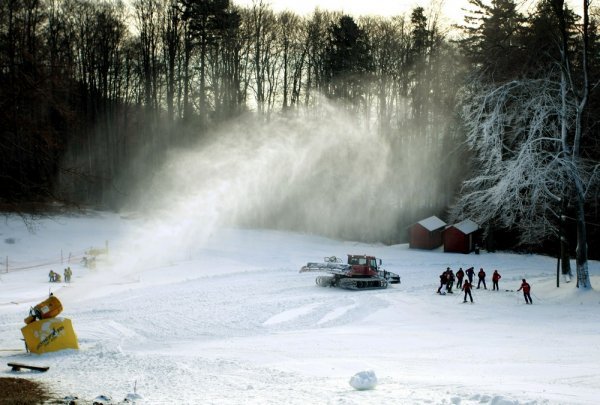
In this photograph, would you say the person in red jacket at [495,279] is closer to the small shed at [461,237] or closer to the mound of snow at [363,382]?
the small shed at [461,237]

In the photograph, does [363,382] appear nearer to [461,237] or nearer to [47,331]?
[47,331]

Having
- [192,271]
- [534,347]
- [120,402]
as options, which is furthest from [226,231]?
[120,402]

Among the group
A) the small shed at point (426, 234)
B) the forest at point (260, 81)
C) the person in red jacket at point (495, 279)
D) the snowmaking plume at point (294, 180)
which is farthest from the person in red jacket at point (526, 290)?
the snowmaking plume at point (294, 180)

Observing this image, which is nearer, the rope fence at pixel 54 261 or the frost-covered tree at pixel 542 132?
the frost-covered tree at pixel 542 132

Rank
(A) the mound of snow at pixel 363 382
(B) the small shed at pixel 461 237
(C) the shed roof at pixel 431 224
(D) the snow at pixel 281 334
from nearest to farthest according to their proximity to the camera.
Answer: (A) the mound of snow at pixel 363 382, (D) the snow at pixel 281 334, (B) the small shed at pixel 461 237, (C) the shed roof at pixel 431 224

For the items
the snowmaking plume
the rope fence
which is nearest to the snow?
the rope fence

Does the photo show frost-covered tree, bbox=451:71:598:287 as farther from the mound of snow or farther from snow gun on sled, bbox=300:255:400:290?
the mound of snow

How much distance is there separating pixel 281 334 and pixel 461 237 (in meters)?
37.2

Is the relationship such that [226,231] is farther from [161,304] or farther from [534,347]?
[534,347]

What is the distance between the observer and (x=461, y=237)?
52.2 m

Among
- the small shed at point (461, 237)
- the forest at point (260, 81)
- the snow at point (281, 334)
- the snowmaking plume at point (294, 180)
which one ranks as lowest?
the snow at point (281, 334)

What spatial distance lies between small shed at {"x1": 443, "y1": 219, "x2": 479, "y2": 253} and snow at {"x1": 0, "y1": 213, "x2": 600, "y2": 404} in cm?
1039

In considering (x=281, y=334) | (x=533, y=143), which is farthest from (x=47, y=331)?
(x=533, y=143)

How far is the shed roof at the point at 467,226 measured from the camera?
52.1 metres
